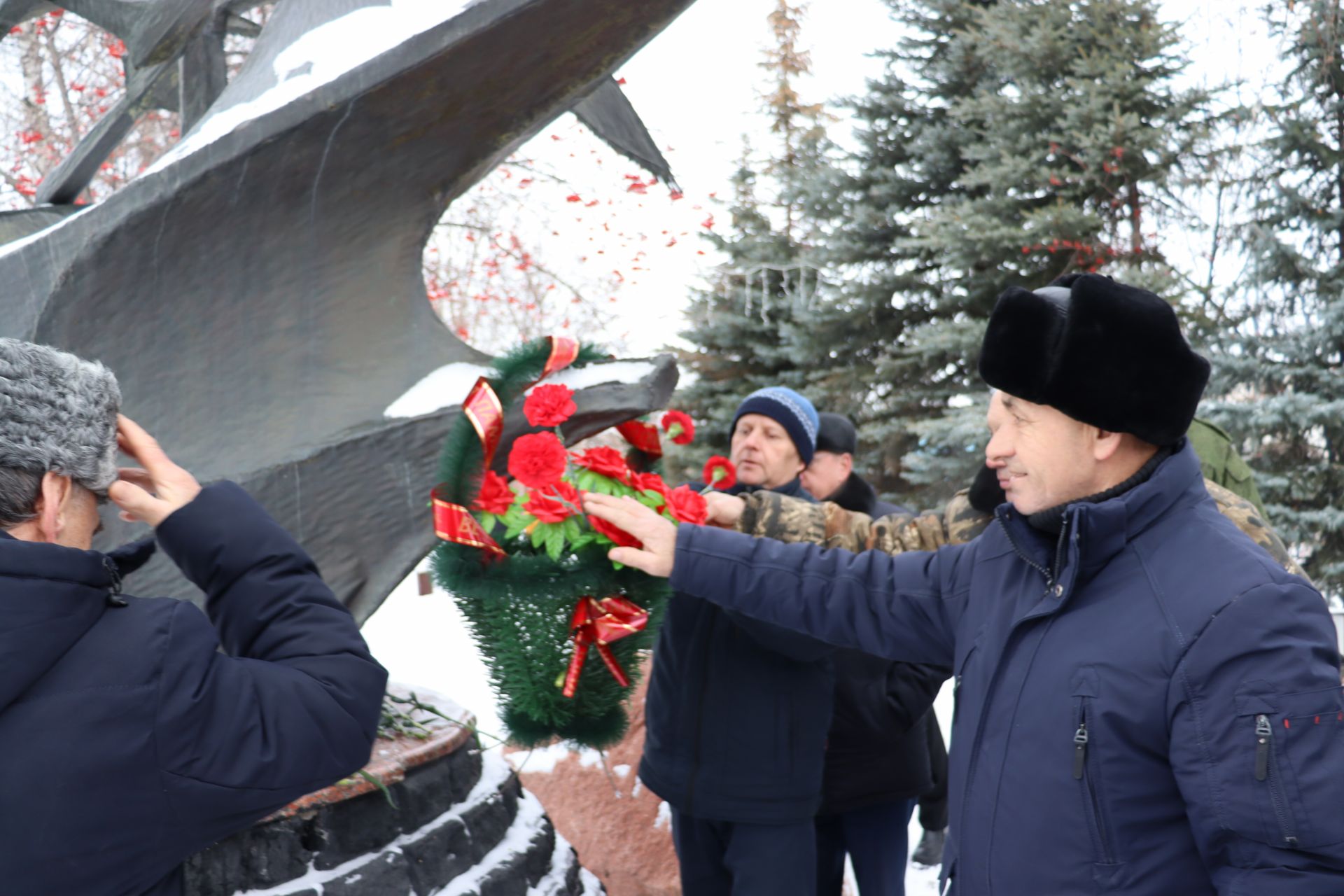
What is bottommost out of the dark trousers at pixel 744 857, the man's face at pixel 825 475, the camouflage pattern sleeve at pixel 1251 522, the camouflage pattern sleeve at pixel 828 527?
the dark trousers at pixel 744 857

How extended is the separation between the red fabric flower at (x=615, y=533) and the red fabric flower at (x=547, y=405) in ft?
0.67

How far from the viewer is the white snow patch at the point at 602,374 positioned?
107 inches

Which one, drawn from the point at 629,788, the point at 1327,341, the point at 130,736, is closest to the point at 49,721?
the point at 130,736

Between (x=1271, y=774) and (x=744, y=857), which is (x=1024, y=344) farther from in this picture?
(x=744, y=857)

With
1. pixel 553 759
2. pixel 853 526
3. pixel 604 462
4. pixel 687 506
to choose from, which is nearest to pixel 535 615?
pixel 604 462

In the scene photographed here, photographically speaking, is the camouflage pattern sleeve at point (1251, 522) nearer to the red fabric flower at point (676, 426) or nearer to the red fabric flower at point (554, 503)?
the red fabric flower at point (676, 426)

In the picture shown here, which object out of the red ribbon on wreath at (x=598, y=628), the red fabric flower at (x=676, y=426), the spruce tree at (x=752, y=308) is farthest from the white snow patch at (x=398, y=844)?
the spruce tree at (x=752, y=308)

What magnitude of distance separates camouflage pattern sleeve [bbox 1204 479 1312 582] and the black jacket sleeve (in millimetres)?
1563

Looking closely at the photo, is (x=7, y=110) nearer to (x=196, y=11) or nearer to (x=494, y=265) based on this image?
(x=494, y=265)

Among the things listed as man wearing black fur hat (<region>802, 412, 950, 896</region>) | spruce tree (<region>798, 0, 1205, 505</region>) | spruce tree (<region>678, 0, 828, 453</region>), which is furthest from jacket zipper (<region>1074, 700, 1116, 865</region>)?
spruce tree (<region>678, 0, 828, 453</region>)

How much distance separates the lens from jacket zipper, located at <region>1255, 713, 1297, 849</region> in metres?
1.37

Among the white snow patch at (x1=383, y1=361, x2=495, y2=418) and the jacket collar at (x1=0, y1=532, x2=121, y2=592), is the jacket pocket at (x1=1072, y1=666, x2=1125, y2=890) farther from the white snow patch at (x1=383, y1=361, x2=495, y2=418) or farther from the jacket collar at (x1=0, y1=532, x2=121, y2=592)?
the white snow patch at (x1=383, y1=361, x2=495, y2=418)

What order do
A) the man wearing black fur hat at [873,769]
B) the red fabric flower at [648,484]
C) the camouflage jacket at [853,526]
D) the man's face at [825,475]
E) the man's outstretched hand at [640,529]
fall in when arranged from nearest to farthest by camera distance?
the man's outstretched hand at [640,529] < the red fabric flower at [648,484] < the camouflage jacket at [853,526] < the man wearing black fur hat at [873,769] < the man's face at [825,475]

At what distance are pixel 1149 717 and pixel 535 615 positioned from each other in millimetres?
1092
